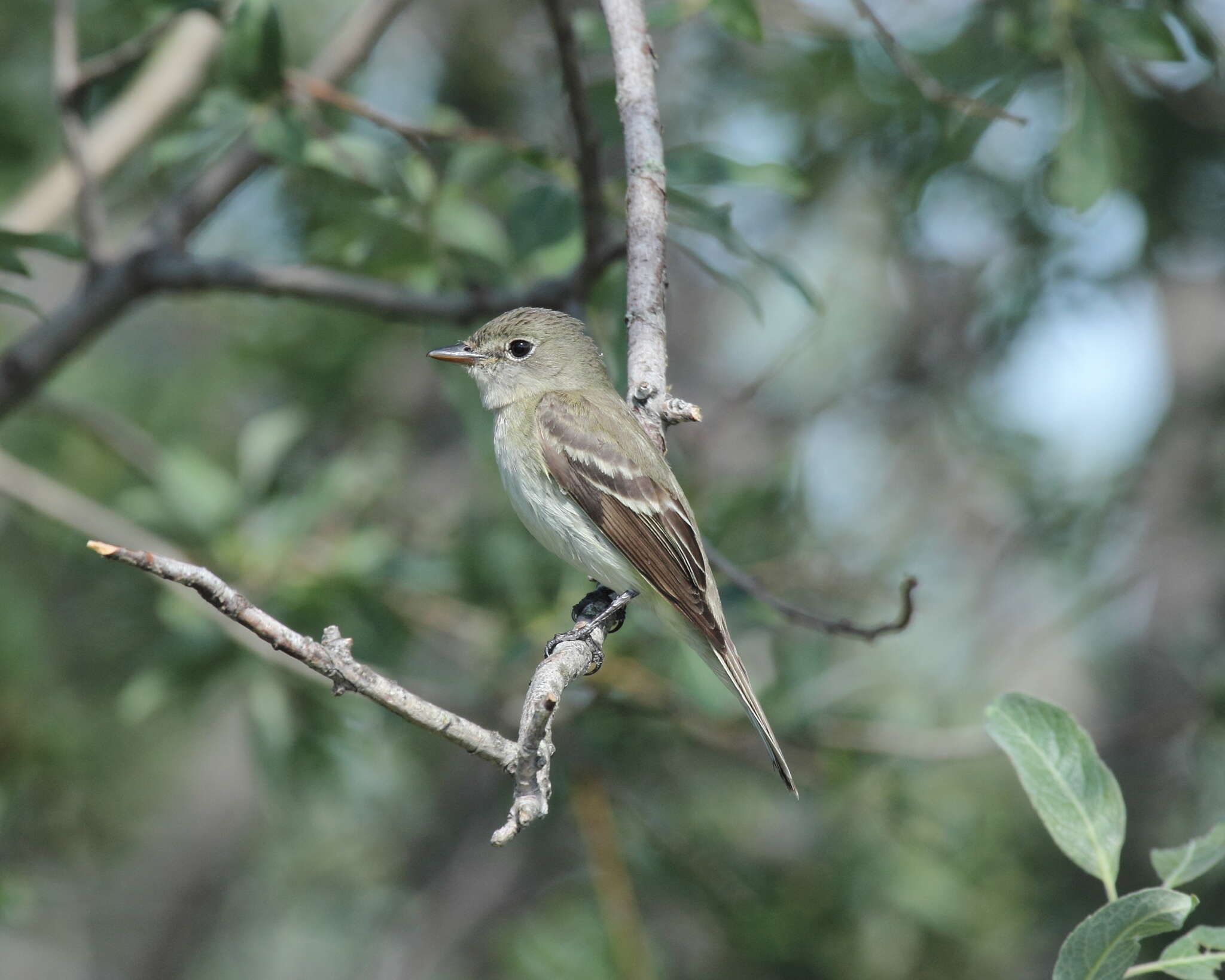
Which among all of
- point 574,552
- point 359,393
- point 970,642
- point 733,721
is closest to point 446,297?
point 574,552

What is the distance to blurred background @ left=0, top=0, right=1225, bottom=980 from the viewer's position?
409 cm

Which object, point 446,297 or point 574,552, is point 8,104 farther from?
point 574,552

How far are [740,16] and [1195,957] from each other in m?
2.42

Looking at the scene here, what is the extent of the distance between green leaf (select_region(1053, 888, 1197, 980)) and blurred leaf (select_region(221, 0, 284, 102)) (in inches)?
119

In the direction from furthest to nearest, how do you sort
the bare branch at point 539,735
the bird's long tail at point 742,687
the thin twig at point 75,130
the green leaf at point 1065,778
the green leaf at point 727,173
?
the thin twig at point 75,130 → the green leaf at point 727,173 → the bird's long tail at point 742,687 → the green leaf at point 1065,778 → the bare branch at point 539,735

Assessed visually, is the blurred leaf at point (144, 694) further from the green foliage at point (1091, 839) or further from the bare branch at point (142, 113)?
the green foliage at point (1091, 839)

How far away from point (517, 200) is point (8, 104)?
9.11 ft

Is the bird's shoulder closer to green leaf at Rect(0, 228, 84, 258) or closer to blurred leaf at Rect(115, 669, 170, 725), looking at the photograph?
green leaf at Rect(0, 228, 84, 258)

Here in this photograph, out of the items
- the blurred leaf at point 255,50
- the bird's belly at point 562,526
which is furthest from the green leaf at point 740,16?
the bird's belly at point 562,526

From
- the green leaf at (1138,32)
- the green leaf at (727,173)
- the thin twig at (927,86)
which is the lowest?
the green leaf at (727,173)

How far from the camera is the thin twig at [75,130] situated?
3.81 m

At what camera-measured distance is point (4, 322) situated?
5.70 m

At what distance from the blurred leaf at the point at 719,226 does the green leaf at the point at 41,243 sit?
63.9 inches

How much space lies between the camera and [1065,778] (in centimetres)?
225
